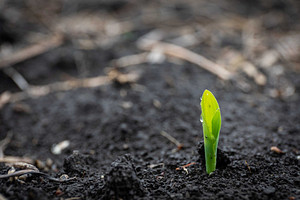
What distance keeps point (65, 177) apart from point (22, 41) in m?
2.17

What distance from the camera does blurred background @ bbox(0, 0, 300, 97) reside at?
2498 mm

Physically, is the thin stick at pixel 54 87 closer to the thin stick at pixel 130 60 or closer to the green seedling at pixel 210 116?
the thin stick at pixel 130 60

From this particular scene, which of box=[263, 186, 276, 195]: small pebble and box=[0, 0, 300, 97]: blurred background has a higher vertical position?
box=[0, 0, 300, 97]: blurred background

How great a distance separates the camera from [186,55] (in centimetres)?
267

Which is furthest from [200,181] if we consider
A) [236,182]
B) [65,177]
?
[65,177]

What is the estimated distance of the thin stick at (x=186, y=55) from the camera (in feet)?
7.93

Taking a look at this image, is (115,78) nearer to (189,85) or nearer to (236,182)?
(189,85)

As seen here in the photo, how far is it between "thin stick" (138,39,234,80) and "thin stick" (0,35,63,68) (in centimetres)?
94

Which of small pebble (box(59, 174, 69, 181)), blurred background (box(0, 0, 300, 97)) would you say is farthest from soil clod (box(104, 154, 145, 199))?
blurred background (box(0, 0, 300, 97))

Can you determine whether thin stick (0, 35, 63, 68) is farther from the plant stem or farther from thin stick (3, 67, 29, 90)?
the plant stem

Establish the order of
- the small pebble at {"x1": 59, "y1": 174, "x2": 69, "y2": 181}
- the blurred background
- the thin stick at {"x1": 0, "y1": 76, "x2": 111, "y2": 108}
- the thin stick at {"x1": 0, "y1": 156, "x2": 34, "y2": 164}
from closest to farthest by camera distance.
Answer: the small pebble at {"x1": 59, "y1": 174, "x2": 69, "y2": 181}, the thin stick at {"x1": 0, "y1": 156, "x2": 34, "y2": 164}, the thin stick at {"x1": 0, "y1": 76, "x2": 111, "y2": 108}, the blurred background

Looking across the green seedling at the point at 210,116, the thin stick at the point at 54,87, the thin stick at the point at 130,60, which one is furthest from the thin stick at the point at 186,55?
the green seedling at the point at 210,116

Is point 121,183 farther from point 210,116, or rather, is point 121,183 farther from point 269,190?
point 269,190

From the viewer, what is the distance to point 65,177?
1.29m
